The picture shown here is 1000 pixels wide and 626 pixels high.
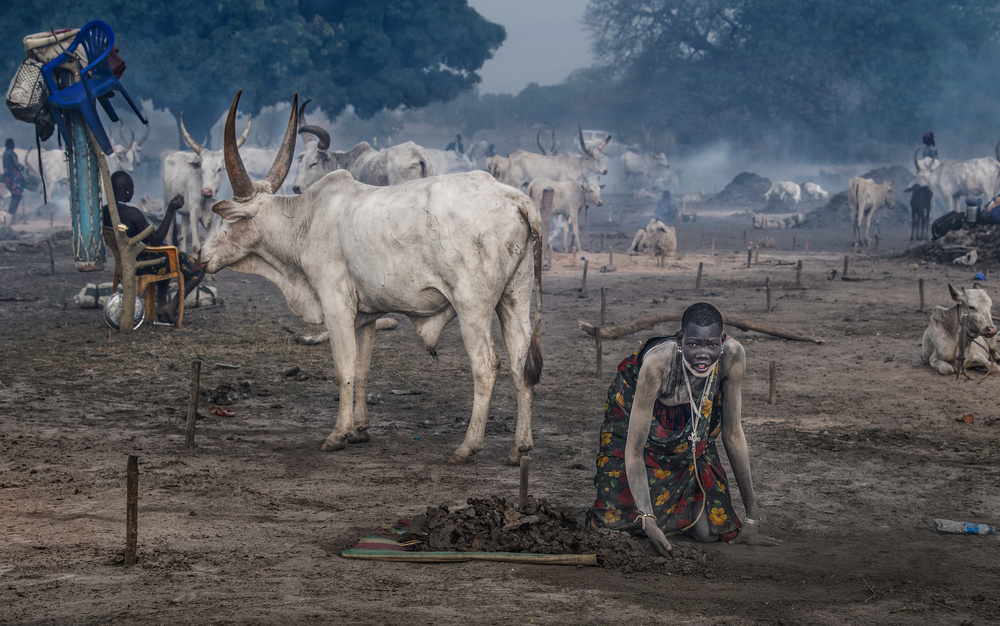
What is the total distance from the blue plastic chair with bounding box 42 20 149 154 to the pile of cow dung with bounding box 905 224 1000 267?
665 inches

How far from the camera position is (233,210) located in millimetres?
7730

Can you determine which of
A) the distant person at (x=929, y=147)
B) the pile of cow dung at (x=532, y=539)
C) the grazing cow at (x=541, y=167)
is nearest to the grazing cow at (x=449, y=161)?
the grazing cow at (x=541, y=167)

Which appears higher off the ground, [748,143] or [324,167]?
[748,143]

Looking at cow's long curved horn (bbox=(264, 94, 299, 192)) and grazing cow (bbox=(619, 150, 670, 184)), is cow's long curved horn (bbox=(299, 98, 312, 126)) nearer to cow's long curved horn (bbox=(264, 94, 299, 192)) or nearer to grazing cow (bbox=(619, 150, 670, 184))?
cow's long curved horn (bbox=(264, 94, 299, 192))

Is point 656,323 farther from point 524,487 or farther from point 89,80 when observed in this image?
point 89,80

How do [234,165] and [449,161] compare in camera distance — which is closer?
[234,165]

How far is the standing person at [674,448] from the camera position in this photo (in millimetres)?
4984

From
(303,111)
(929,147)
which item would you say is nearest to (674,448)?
(303,111)

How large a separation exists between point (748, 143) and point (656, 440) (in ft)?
176

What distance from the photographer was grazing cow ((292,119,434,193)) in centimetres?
1652

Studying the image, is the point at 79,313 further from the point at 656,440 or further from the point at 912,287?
the point at 912,287

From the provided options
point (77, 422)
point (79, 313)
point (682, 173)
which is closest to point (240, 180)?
point (77, 422)

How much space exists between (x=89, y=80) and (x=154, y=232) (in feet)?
7.03

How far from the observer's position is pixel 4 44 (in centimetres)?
3166
